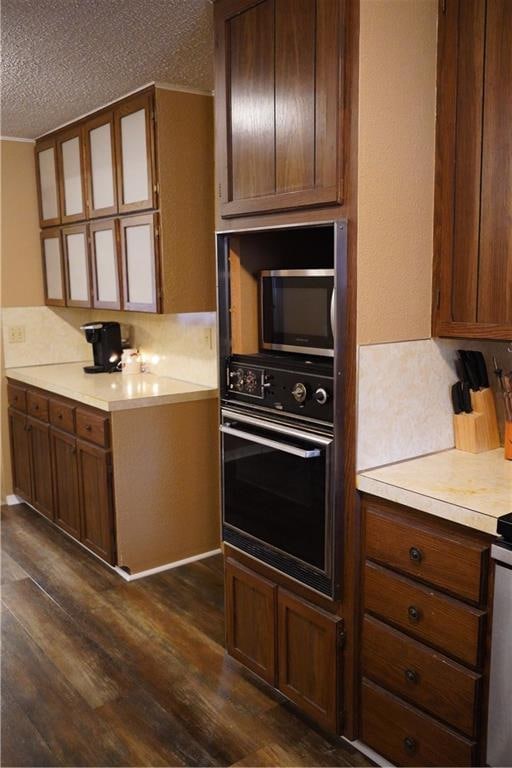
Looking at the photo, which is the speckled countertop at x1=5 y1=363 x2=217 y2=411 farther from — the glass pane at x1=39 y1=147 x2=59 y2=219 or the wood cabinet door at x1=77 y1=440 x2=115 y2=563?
the glass pane at x1=39 y1=147 x2=59 y2=219

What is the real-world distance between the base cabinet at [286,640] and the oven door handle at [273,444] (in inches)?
19.7

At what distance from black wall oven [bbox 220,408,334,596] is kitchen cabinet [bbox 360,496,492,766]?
0.16 metres

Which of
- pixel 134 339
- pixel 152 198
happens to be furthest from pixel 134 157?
pixel 134 339

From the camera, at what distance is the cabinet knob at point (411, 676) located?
183 cm

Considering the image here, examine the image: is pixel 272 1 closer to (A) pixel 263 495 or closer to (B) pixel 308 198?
(B) pixel 308 198

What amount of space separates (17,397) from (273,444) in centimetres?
258

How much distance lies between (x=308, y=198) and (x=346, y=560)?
110 cm

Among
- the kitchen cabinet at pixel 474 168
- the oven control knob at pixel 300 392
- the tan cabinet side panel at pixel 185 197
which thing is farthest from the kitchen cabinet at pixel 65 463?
the kitchen cabinet at pixel 474 168

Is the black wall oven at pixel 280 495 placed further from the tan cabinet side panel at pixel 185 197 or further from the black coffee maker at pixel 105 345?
the black coffee maker at pixel 105 345

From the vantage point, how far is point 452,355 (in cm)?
223

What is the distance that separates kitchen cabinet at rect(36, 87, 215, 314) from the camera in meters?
3.11

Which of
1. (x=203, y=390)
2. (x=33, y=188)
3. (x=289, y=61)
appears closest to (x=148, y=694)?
(x=203, y=390)

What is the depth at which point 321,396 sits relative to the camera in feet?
6.48

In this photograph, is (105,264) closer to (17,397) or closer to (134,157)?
(134,157)
